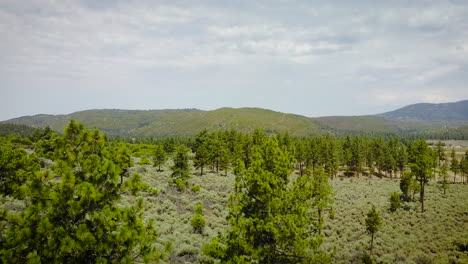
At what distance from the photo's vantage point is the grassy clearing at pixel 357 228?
2245 cm

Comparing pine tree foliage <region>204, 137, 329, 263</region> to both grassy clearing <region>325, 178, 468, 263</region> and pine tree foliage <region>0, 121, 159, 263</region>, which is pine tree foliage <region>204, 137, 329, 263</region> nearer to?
pine tree foliage <region>0, 121, 159, 263</region>

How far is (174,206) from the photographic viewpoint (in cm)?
2991

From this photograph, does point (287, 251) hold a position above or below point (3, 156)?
below

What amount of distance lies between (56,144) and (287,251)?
31.5 feet

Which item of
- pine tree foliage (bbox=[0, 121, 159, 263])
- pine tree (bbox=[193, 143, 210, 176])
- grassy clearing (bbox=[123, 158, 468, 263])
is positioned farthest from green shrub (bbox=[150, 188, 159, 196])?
pine tree foliage (bbox=[0, 121, 159, 263])

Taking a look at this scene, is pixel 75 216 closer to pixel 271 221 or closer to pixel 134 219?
pixel 134 219

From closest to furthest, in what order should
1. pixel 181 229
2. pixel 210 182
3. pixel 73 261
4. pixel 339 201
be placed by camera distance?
1. pixel 73 261
2. pixel 181 229
3. pixel 339 201
4. pixel 210 182

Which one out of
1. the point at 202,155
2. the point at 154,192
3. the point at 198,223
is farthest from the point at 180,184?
the point at 202,155

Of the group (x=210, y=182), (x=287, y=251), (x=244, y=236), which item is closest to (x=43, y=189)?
(x=244, y=236)

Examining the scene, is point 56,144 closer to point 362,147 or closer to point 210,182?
point 210,182

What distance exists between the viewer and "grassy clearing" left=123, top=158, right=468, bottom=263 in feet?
73.7

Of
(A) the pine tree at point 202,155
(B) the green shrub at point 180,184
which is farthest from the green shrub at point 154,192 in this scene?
(A) the pine tree at point 202,155

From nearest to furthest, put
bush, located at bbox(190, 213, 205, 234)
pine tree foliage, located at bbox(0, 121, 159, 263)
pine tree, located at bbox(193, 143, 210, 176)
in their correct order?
pine tree foliage, located at bbox(0, 121, 159, 263), bush, located at bbox(190, 213, 205, 234), pine tree, located at bbox(193, 143, 210, 176)

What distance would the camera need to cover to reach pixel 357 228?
31625mm
